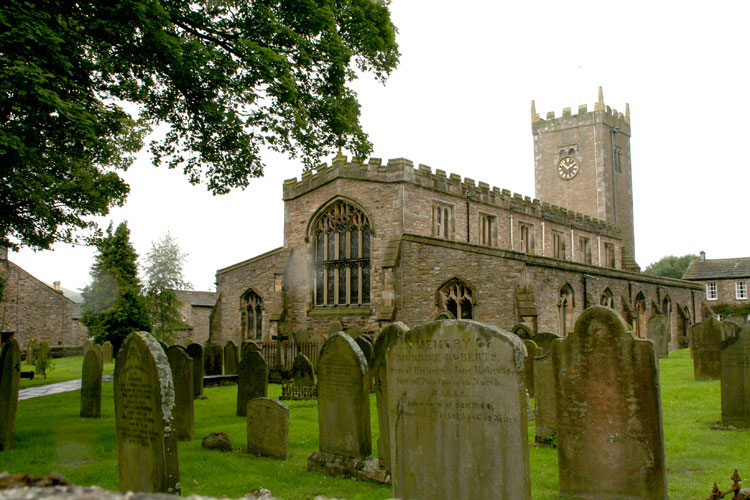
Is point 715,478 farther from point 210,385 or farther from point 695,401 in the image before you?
point 210,385

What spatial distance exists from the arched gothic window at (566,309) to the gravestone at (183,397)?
14.5 metres

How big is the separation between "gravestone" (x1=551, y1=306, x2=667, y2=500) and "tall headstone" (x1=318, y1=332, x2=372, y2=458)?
7.43 feet

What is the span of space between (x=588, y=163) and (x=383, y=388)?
1568 inches

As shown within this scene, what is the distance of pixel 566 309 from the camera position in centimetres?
2111

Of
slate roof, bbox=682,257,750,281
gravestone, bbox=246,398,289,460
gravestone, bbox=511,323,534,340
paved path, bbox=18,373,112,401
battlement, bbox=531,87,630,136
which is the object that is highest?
battlement, bbox=531,87,630,136

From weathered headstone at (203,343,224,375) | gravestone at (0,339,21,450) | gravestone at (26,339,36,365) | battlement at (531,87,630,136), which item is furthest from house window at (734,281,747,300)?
gravestone at (0,339,21,450)

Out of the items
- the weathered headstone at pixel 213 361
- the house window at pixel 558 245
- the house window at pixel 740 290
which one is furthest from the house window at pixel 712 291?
the weathered headstone at pixel 213 361

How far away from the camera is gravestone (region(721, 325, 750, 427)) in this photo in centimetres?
838


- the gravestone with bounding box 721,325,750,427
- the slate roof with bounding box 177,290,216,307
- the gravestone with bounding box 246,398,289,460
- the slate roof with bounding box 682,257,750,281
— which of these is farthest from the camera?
the slate roof with bounding box 177,290,216,307

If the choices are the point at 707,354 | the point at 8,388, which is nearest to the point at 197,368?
the point at 8,388

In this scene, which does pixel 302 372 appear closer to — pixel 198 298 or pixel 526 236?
pixel 526 236

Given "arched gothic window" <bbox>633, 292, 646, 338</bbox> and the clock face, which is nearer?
"arched gothic window" <bbox>633, 292, 646, 338</bbox>

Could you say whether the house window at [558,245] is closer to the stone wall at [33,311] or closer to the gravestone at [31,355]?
the gravestone at [31,355]

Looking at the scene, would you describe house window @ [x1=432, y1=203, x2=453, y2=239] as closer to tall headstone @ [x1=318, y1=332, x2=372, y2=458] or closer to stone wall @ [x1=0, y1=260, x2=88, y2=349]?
tall headstone @ [x1=318, y1=332, x2=372, y2=458]
